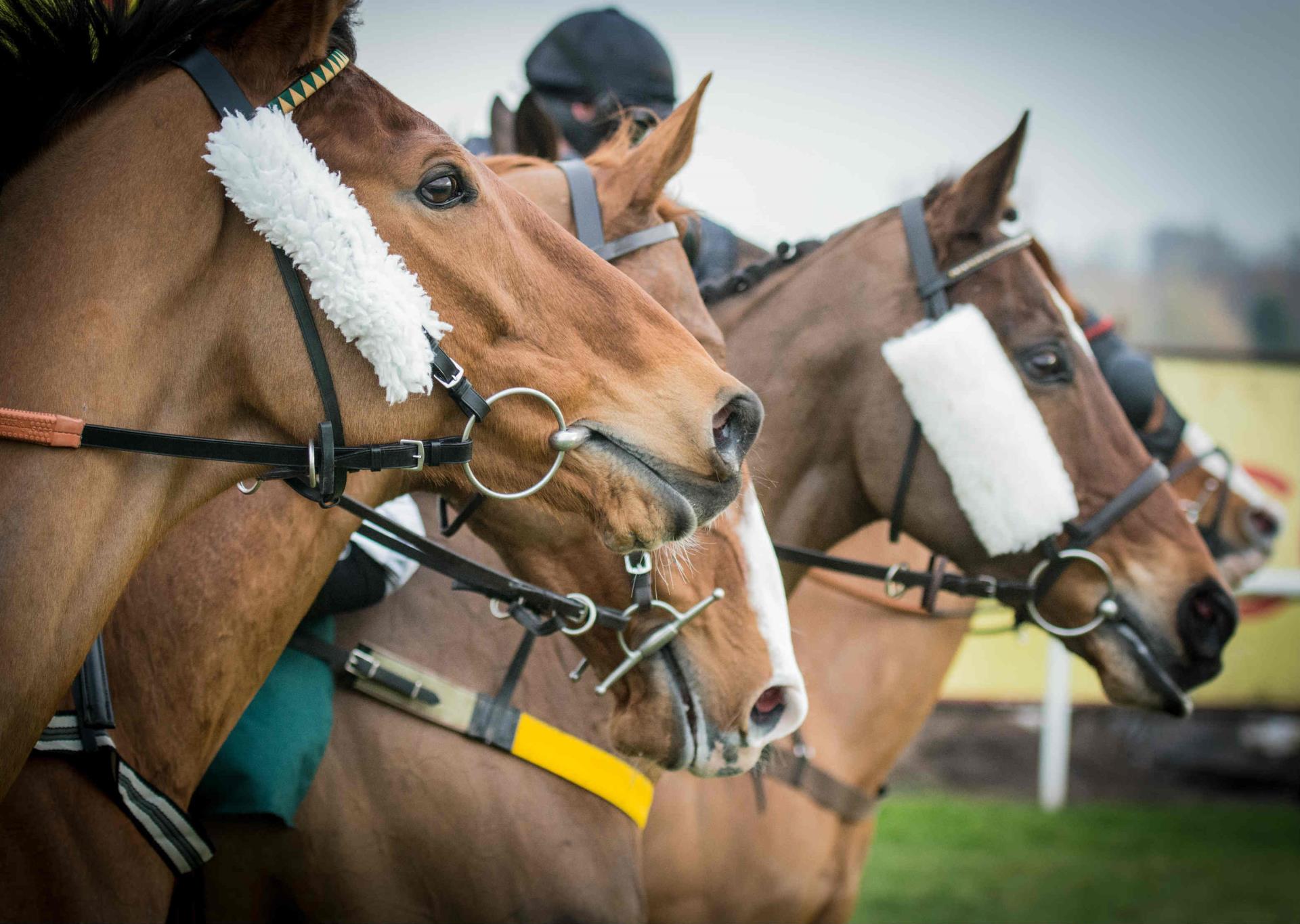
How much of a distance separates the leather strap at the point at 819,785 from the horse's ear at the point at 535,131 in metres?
1.95

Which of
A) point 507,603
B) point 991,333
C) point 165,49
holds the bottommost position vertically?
point 507,603

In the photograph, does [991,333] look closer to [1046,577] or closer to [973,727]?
[1046,577]

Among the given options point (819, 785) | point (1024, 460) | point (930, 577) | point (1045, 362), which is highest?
point (1045, 362)

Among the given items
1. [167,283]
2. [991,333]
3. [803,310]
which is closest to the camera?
[167,283]

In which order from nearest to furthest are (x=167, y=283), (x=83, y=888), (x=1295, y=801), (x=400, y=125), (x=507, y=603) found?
A: (x=167, y=283), (x=400, y=125), (x=83, y=888), (x=507, y=603), (x=1295, y=801)

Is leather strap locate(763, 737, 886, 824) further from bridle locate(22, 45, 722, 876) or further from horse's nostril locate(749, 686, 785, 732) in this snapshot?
bridle locate(22, 45, 722, 876)

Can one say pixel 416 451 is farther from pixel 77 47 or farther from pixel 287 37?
pixel 77 47

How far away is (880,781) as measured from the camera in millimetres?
3559

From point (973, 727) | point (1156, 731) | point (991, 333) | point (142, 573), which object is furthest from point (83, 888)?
point (1156, 731)

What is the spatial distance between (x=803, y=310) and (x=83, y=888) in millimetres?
2225

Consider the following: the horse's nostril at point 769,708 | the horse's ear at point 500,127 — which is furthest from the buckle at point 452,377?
the horse's ear at point 500,127

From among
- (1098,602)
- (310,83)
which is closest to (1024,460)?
(1098,602)

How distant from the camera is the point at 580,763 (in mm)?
2480

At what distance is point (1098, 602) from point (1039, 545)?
9.7 inches
